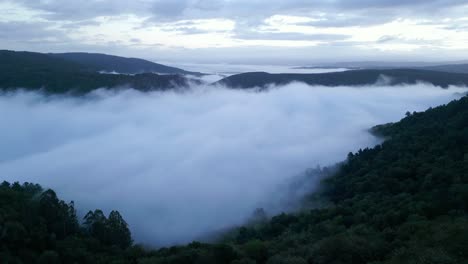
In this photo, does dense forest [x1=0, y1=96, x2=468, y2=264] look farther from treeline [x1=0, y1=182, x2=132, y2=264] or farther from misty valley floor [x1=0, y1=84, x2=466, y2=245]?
misty valley floor [x1=0, y1=84, x2=466, y2=245]

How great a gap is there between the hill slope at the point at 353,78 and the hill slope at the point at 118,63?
37975mm

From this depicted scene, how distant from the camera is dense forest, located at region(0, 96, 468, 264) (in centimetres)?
1756

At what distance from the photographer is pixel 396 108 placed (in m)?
132

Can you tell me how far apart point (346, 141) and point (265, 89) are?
66644mm

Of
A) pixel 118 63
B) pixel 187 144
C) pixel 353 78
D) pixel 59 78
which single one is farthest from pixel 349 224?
pixel 118 63

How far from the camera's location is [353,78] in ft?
434

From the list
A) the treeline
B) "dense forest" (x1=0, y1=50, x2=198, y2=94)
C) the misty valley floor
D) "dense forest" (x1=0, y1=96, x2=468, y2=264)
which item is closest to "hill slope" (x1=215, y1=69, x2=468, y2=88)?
the misty valley floor

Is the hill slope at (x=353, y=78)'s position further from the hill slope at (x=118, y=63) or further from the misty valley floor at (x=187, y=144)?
the hill slope at (x=118, y=63)

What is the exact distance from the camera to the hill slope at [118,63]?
541ft

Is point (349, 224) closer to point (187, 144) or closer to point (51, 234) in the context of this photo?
point (51, 234)

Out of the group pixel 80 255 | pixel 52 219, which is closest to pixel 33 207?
pixel 52 219

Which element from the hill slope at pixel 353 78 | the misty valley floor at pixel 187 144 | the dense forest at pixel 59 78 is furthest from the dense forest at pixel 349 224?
the dense forest at pixel 59 78

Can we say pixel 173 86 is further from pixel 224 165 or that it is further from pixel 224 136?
pixel 224 165

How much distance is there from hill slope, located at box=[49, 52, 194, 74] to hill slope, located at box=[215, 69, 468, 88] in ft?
125
